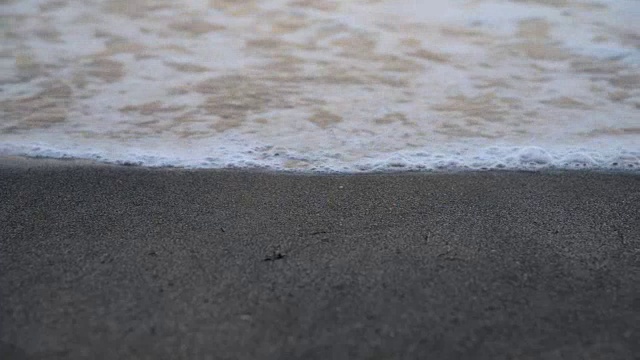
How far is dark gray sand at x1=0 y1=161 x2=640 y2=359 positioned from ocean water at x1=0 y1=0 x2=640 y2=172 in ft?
0.84

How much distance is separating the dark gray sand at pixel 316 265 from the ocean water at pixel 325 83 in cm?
26

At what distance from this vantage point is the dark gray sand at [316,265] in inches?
58.9

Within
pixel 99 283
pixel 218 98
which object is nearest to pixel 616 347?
pixel 99 283

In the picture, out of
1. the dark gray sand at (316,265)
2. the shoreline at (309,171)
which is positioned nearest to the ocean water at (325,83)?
the shoreline at (309,171)

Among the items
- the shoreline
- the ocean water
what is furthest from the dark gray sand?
the ocean water

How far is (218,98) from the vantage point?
3.36 metres

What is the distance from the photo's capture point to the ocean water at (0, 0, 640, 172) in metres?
2.78

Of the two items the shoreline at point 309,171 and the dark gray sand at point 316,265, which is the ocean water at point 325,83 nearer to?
the shoreline at point 309,171

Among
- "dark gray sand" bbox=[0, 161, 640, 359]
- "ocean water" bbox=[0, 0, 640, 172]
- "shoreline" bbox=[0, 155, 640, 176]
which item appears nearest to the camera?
"dark gray sand" bbox=[0, 161, 640, 359]

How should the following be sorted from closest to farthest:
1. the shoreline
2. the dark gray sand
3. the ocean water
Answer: the dark gray sand → the shoreline → the ocean water

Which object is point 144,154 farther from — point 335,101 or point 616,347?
point 616,347

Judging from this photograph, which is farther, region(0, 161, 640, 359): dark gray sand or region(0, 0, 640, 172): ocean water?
region(0, 0, 640, 172): ocean water

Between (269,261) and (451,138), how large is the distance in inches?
53.6

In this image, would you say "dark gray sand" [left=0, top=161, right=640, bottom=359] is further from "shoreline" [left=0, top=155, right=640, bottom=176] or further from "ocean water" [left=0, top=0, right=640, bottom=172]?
"ocean water" [left=0, top=0, right=640, bottom=172]
